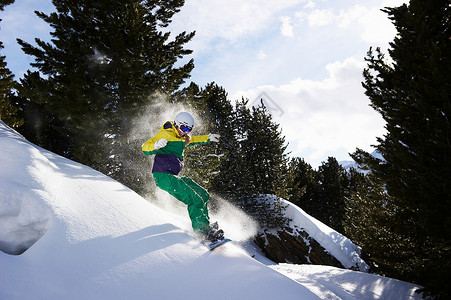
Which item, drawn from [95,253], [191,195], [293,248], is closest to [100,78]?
[191,195]

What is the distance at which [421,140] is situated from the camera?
4797 millimetres

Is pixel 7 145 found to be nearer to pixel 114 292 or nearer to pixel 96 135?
pixel 114 292

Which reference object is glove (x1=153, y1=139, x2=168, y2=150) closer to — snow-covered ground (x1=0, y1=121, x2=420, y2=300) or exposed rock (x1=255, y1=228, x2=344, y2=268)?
snow-covered ground (x1=0, y1=121, x2=420, y2=300)

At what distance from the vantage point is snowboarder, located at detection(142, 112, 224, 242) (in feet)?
14.7

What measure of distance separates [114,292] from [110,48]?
9096mm

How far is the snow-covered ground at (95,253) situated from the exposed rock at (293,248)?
13867mm

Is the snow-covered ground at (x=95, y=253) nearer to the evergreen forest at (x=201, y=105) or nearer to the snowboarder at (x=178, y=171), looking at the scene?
the snowboarder at (x=178, y=171)

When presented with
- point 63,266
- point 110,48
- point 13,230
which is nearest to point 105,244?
point 63,266

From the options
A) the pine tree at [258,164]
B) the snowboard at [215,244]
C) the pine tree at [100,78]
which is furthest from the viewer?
the pine tree at [258,164]

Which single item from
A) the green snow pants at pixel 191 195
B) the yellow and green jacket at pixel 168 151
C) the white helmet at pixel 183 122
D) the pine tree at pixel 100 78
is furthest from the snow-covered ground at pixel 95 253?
the pine tree at pixel 100 78

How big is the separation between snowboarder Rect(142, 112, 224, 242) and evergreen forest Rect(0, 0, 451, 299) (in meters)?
3.76

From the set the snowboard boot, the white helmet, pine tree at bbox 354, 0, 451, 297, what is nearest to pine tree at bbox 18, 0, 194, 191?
the white helmet

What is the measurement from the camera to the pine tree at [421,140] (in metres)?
4.25

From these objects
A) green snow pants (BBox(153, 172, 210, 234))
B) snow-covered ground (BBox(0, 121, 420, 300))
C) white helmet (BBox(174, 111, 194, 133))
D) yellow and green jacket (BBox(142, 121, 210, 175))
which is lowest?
snow-covered ground (BBox(0, 121, 420, 300))
